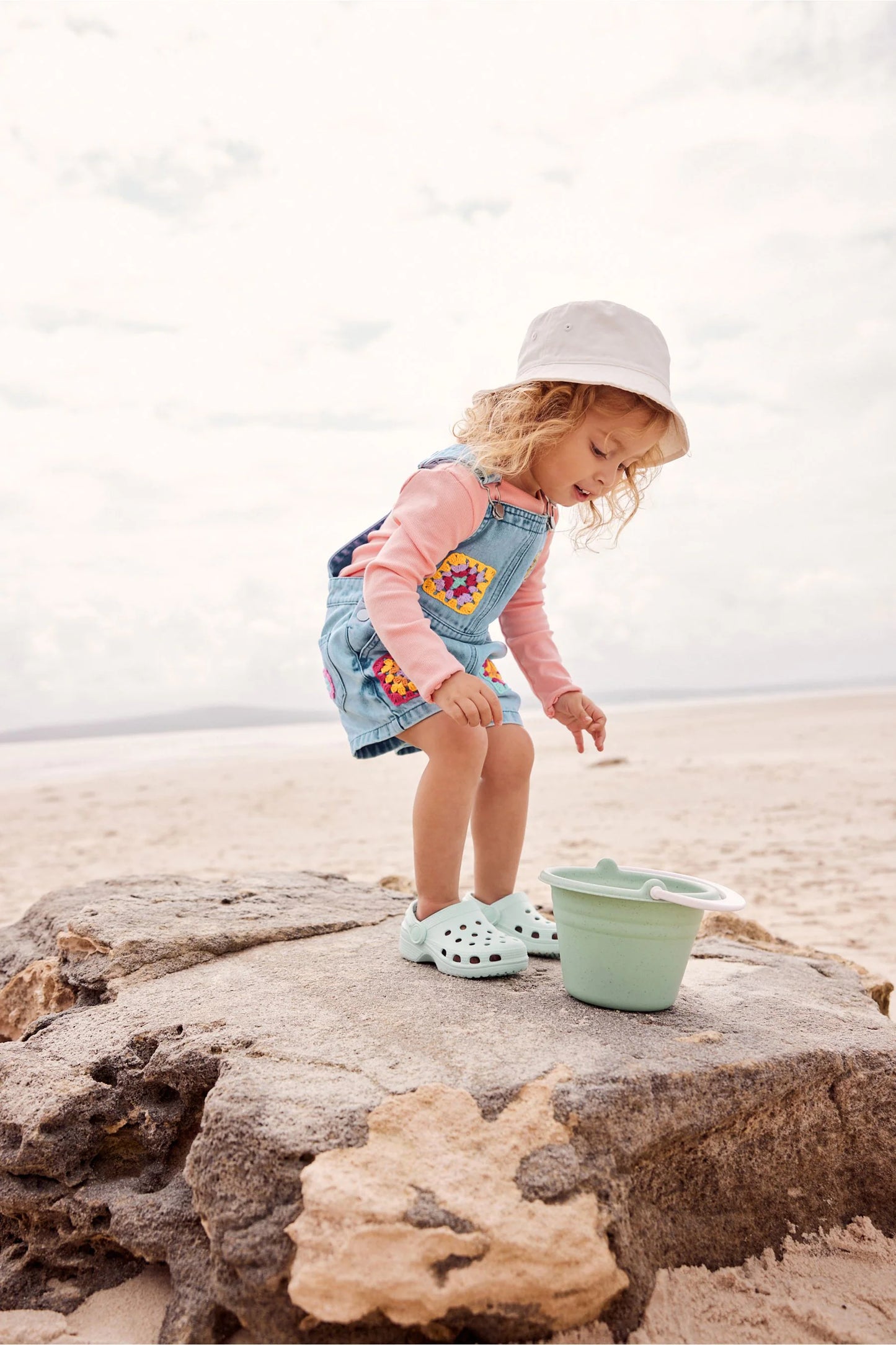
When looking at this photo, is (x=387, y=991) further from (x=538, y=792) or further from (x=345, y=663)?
(x=538, y=792)

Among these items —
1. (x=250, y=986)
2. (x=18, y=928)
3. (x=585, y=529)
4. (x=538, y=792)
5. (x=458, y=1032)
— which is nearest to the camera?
(x=458, y=1032)

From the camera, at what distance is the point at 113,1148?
1.98 metres

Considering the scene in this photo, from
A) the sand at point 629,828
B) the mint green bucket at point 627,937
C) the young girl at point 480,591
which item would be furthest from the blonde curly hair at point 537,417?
the sand at point 629,828

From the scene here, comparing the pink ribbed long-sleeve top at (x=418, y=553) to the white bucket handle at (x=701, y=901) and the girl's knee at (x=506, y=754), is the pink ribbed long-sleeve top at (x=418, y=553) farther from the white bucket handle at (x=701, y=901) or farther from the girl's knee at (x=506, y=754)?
the white bucket handle at (x=701, y=901)

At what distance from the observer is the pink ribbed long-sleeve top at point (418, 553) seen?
94.0 inches

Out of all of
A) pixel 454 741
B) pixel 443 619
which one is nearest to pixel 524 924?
pixel 454 741

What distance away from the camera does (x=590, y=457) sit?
2.58 metres

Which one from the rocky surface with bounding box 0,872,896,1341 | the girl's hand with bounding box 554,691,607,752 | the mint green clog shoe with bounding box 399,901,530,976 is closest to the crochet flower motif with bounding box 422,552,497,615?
the girl's hand with bounding box 554,691,607,752

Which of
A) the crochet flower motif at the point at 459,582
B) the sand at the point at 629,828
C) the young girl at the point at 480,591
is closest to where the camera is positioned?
the sand at the point at 629,828

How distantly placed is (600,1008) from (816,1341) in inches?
28.9

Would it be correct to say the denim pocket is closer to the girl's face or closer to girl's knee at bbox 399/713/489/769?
girl's knee at bbox 399/713/489/769

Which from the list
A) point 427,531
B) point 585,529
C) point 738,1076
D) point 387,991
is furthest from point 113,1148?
point 585,529

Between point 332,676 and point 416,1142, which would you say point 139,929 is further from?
point 416,1142

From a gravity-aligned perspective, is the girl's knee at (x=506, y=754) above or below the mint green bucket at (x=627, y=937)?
above
